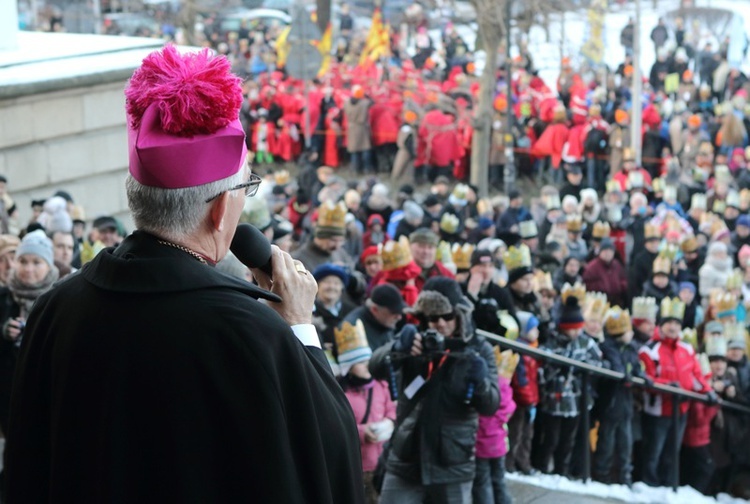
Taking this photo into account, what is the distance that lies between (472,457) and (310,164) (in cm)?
1349

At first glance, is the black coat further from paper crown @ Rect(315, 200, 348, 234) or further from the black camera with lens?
paper crown @ Rect(315, 200, 348, 234)

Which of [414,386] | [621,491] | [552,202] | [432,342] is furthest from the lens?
[552,202]

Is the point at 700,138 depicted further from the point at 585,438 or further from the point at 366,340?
the point at 366,340

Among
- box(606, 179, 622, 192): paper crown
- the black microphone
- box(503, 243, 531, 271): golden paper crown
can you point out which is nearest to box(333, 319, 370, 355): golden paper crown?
the black microphone

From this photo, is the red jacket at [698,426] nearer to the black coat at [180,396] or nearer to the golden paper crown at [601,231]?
the golden paper crown at [601,231]

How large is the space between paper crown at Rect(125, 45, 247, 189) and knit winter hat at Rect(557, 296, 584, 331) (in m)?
6.77

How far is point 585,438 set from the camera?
8.80 meters

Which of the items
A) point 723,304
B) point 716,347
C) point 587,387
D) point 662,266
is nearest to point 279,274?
point 587,387

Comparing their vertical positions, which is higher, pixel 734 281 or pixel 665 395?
pixel 734 281

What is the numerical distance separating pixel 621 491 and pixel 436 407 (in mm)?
2994

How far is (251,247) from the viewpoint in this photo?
2.59m

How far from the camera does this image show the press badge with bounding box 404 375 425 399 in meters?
Result: 6.20

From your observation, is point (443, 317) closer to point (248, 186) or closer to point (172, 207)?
point (248, 186)

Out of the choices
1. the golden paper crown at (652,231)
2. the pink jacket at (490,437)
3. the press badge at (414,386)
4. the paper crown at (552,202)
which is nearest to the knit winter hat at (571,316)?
the pink jacket at (490,437)
